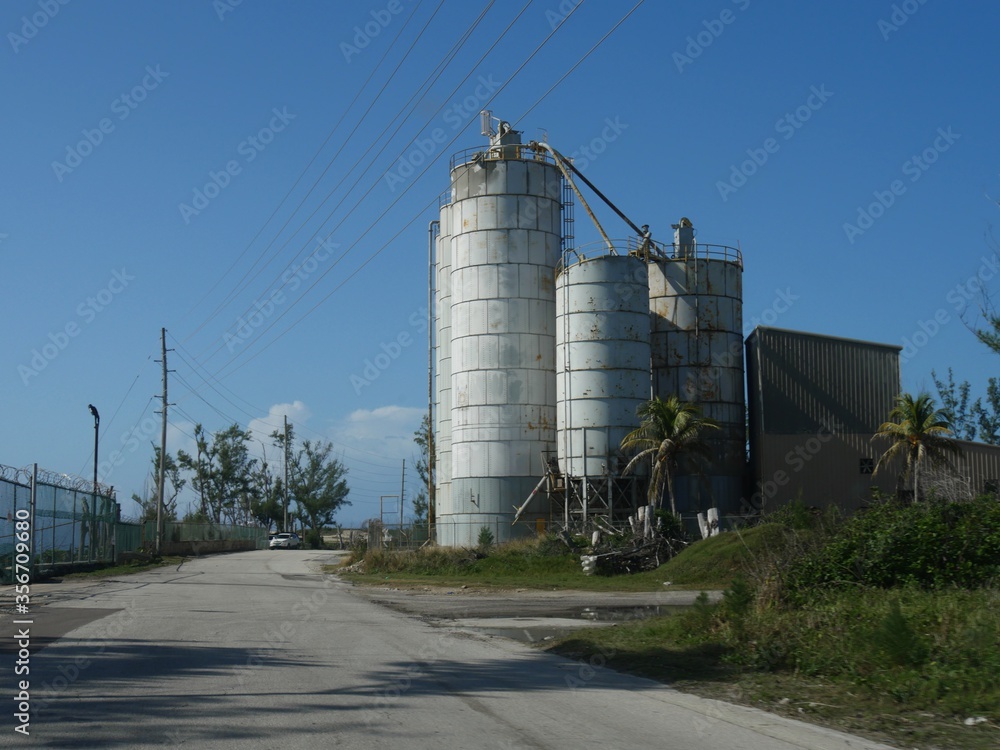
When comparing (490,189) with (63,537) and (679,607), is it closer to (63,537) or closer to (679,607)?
(63,537)

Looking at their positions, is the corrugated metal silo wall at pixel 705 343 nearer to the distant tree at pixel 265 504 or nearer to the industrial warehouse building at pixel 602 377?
the industrial warehouse building at pixel 602 377

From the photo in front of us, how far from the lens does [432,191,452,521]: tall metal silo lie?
5138 cm

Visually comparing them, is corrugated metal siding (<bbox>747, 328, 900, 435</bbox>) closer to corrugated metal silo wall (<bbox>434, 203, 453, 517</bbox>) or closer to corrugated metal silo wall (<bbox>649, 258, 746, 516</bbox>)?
corrugated metal silo wall (<bbox>649, 258, 746, 516</bbox>)

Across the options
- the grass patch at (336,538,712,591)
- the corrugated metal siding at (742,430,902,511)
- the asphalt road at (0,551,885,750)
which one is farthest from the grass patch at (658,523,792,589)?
the corrugated metal siding at (742,430,902,511)

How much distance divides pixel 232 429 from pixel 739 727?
9708 centimetres

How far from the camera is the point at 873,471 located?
43.9 metres

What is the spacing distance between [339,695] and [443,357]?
43338 mm

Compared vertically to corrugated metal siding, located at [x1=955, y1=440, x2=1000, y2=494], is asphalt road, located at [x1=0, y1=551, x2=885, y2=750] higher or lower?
lower

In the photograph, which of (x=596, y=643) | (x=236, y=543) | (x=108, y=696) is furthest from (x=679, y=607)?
(x=236, y=543)

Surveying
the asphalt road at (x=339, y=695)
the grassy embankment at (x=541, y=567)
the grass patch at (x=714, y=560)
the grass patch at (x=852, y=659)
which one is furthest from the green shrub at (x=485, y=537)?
the grass patch at (x=852, y=659)

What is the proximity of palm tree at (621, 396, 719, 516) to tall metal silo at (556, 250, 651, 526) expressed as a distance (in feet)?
4.80

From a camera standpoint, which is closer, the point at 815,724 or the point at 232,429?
the point at 815,724

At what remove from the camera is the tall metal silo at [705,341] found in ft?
155

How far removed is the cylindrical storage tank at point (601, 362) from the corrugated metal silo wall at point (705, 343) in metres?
5.03
